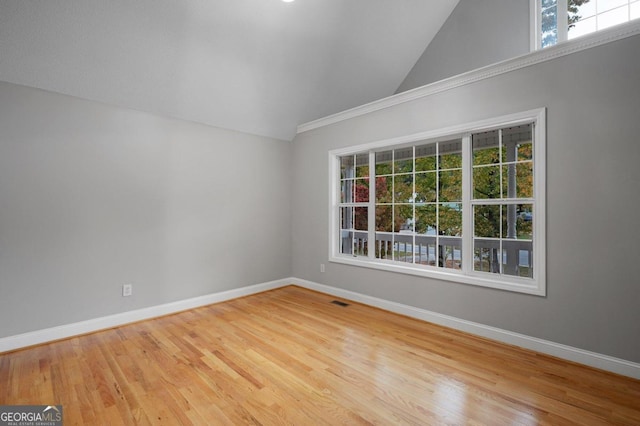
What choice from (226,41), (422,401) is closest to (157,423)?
(422,401)

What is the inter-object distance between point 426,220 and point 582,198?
4.95 ft

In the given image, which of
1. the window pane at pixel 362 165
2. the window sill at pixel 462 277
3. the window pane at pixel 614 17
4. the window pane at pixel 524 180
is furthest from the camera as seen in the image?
the window pane at pixel 362 165

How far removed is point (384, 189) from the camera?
4.04 meters

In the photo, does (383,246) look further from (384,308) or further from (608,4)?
(608,4)

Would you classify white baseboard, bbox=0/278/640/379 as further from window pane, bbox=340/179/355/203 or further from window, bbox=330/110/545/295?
window pane, bbox=340/179/355/203

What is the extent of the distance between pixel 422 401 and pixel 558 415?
31.1 inches

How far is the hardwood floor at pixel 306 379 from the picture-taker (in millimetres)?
1816

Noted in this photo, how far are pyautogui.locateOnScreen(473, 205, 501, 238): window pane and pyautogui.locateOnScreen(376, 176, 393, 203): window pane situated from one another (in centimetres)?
109

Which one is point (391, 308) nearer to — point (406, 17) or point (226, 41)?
point (226, 41)

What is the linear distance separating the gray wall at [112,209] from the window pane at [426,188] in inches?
92.7

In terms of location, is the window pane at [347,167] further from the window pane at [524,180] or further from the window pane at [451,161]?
the window pane at [524,180]

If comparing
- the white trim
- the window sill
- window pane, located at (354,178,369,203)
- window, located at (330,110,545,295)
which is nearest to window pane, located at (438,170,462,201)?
window, located at (330,110,545,295)

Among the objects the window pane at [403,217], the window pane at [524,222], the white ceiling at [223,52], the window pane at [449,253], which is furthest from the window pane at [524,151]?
the white ceiling at [223,52]

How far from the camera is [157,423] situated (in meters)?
1.74
